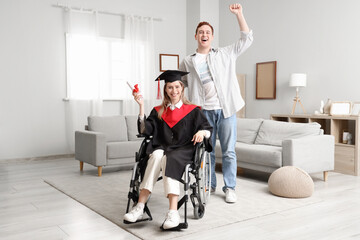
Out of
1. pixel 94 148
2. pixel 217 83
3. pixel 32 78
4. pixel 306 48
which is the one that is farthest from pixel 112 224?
pixel 306 48

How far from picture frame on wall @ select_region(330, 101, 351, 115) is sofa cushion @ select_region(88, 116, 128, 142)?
2.84 metres

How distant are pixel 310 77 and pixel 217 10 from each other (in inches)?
100

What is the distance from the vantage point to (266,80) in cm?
625

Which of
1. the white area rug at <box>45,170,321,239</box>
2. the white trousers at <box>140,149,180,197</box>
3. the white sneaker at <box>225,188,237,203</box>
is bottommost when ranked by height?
the white area rug at <box>45,170,321,239</box>

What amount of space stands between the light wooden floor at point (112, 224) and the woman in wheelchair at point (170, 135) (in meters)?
0.34

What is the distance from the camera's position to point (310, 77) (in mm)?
5586

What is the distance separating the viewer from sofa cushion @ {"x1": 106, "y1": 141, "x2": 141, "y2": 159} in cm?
459

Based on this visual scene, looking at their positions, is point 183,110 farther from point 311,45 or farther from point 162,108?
point 311,45

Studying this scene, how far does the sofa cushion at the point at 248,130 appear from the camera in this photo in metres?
4.91

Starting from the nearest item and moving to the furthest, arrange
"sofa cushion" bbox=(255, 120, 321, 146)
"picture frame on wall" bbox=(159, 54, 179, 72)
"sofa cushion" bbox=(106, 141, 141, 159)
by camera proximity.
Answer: "sofa cushion" bbox=(255, 120, 321, 146) → "sofa cushion" bbox=(106, 141, 141, 159) → "picture frame on wall" bbox=(159, 54, 179, 72)

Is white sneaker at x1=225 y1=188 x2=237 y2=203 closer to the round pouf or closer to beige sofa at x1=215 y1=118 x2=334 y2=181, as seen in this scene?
the round pouf

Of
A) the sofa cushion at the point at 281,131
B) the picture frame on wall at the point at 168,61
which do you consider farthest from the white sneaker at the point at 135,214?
the picture frame on wall at the point at 168,61

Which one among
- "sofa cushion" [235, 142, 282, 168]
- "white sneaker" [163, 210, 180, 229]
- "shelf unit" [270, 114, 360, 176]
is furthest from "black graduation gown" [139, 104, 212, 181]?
"shelf unit" [270, 114, 360, 176]

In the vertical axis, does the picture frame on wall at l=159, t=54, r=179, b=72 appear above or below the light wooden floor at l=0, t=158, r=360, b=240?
above
